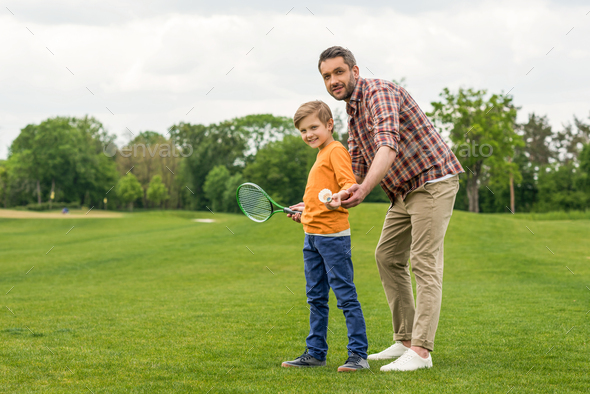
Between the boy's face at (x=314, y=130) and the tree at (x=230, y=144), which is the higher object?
the tree at (x=230, y=144)

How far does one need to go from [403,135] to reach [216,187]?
43.4m

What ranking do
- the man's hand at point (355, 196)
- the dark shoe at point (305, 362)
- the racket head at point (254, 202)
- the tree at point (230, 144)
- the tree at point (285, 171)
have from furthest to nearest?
the tree at point (230, 144), the tree at point (285, 171), the racket head at point (254, 202), the dark shoe at point (305, 362), the man's hand at point (355, 196)

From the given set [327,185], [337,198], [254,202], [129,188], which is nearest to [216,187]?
[129,188]

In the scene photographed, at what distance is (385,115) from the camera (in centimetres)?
320

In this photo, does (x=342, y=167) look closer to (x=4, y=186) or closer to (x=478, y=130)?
(x=478, y=130)

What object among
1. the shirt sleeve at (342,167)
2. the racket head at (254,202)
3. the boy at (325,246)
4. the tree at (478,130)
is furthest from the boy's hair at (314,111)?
the tree at (478,130)

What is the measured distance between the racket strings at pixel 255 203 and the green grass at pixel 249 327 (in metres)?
1.09

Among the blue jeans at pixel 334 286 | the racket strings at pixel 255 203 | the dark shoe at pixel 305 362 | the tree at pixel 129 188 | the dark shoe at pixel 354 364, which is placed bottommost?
the dark shoe at pixel 305 362

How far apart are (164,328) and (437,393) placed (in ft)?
10.5

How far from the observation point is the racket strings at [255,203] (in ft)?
14.0

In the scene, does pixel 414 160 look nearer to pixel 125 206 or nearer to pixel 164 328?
pixel 164 328

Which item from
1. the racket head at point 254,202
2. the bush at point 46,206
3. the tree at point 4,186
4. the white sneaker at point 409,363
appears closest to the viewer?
the white sneaker at point 409,363

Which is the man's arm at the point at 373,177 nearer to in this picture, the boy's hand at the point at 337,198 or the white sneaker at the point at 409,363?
the boy's hand at the point at 337,198

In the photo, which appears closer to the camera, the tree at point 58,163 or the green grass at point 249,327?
the green grass at point 249,327
